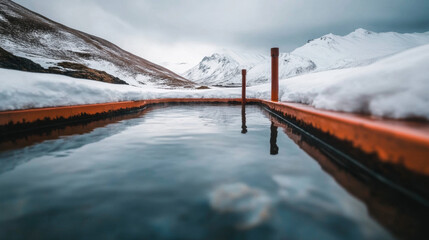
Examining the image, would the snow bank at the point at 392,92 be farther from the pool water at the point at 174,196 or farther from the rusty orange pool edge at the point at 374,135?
the pool water at the point at 174,196

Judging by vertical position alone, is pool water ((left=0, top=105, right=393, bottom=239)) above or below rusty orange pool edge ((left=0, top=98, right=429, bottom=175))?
below

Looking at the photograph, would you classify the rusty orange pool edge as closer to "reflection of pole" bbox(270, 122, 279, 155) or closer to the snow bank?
the snow bank

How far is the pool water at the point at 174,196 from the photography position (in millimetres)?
1080

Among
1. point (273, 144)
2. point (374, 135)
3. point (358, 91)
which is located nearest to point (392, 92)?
point (358, 91)

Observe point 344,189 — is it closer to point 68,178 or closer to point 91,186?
point 91,186

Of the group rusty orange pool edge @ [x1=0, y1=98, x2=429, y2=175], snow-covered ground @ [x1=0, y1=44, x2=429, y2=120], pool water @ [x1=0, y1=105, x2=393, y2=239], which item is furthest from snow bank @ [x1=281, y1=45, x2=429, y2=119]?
pool water @ [x1=0, y1=105, x2=393, y2=239]

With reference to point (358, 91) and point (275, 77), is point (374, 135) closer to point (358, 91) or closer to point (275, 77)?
point (358, 91)

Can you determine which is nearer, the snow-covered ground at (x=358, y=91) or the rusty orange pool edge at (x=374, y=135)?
the rusty orange pool edge at (x=374, y=135)

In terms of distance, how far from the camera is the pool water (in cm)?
108

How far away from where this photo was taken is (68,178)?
174 centimetres

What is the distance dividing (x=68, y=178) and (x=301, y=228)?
1758mm

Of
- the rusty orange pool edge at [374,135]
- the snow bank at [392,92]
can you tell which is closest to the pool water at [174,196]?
the rusty orange pool edge at [374,135]

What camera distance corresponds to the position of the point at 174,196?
1427mm

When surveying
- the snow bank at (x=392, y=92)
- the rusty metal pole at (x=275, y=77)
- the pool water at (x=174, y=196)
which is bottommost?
the pool water at (x=174, y=196)
